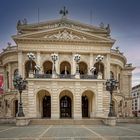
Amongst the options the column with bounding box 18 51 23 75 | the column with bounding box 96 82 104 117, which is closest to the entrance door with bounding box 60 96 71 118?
the column with bounding box 96 82 104 117

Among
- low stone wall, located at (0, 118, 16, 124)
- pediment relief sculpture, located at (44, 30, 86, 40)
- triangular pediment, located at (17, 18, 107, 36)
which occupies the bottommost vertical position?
low stone wall, located at (0, 118, 16, 124)

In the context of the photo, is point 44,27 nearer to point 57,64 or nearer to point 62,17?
point 62,17

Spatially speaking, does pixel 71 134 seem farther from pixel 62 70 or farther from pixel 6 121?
pixel 62 70

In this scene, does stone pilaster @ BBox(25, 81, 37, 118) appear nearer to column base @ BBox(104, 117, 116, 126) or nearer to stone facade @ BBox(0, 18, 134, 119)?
stone facade @ BBox(0, 18, 134, 119)

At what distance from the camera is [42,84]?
147ft

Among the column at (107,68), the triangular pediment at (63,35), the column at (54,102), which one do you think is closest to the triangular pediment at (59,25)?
the triangular pediment at (63,35)

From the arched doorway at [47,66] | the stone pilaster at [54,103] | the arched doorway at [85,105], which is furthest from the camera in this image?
the arched doorway at [47,66]

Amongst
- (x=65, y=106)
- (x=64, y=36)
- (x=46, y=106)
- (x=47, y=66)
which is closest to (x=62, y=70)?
(x=47, y=66)

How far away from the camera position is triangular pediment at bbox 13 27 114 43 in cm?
5139

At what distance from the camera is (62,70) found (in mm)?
55688

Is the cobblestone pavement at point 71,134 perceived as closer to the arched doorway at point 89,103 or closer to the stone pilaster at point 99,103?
the stone pilaster at point 99,103

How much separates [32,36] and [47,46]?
11.4 feet

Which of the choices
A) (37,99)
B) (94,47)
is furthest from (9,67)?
(94,47)

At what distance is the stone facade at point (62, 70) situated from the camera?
45.0 metres
